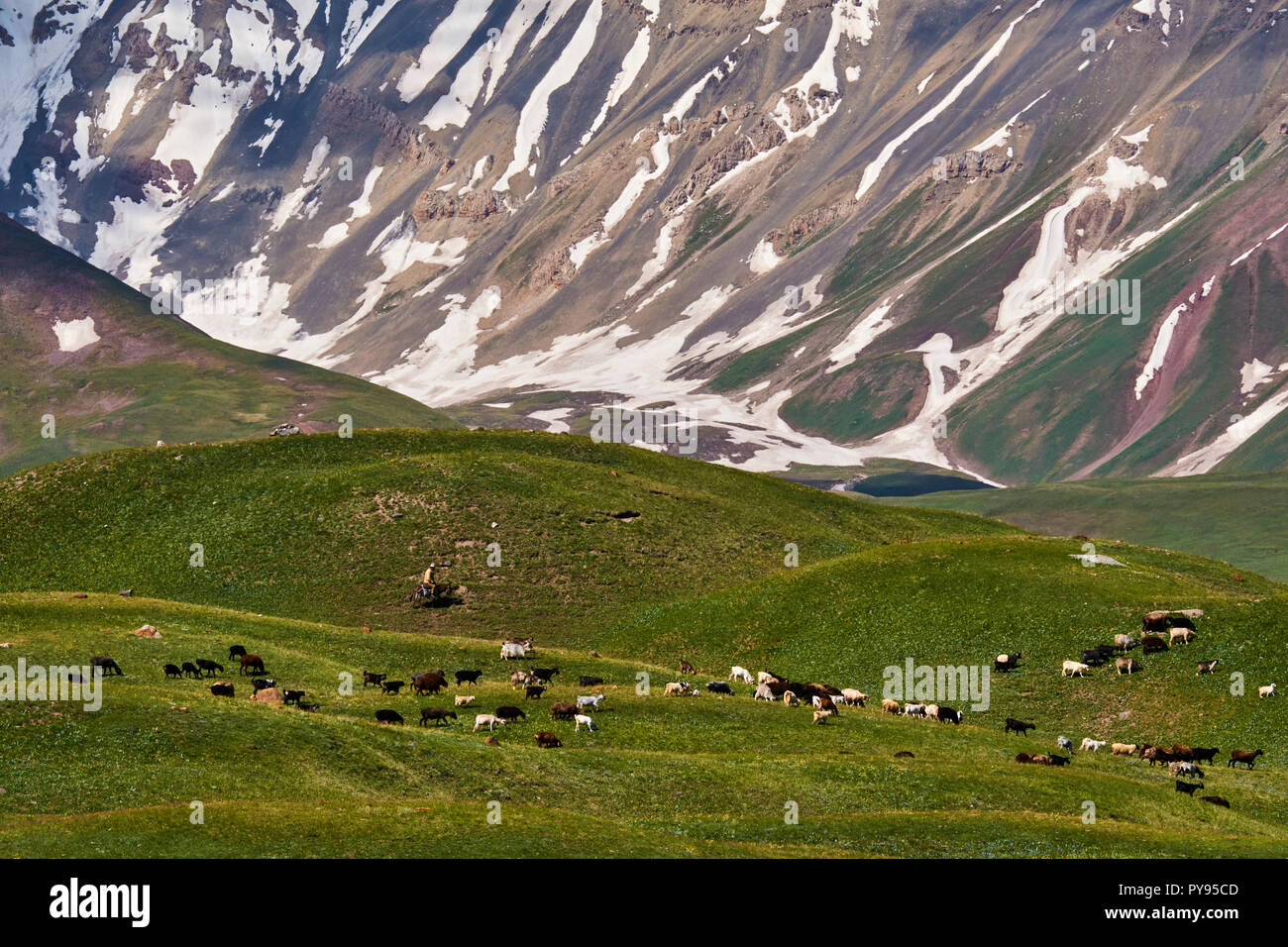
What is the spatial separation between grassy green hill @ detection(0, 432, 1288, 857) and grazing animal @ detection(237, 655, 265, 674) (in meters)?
1.25

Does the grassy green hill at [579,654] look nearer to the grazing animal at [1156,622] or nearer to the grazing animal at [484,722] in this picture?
the grazing animal at [484,722]

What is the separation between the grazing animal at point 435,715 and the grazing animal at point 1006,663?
108ft

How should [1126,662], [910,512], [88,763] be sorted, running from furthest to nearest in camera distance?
[910,512]
[1126,662]
[88,763]

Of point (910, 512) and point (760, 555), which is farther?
point (910, 512)

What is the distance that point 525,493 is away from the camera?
105 metres

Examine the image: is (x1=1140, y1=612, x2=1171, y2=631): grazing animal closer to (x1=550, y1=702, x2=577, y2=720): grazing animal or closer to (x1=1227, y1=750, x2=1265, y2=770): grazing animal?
(x1=1227, y1=750, x2=1265, y2=770): grazing animal

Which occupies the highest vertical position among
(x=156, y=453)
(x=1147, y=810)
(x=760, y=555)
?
(x=156, y=453)

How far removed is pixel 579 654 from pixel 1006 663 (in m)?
22.7

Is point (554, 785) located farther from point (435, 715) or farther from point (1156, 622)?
point (1156, 622)

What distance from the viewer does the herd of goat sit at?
5553 cm

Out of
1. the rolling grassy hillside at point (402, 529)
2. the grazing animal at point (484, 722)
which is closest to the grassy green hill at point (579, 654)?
the rolling grassy hillside at point (402, 529)
